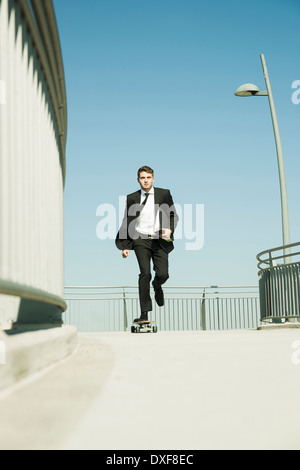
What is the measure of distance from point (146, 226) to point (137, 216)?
177mm

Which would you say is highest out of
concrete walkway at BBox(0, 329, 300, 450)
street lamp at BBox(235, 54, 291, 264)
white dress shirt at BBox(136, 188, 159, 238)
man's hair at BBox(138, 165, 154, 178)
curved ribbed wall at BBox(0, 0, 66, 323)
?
street lamp at BBox(235, 54, 291, 264)

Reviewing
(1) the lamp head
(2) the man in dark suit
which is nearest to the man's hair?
(2) the man in dark suit

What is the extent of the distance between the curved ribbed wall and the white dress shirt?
4227mm

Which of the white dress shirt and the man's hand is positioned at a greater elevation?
the white dress shirt

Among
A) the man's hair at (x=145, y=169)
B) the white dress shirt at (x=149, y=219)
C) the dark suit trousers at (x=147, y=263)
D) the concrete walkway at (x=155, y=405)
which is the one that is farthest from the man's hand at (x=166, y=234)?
the concrete walkway at (x=155, y=405)

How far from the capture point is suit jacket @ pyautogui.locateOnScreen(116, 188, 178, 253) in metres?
8.71

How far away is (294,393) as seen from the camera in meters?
3.09

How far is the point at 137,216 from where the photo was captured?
877 centimetres

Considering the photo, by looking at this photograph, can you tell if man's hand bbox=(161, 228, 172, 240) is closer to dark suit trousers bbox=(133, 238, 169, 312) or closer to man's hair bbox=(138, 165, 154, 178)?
dark suit trousers bbox=(133, 238, 169, 312)

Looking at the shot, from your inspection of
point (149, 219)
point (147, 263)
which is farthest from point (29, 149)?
point (147, 263)

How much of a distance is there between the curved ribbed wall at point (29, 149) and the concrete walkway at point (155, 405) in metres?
0.48

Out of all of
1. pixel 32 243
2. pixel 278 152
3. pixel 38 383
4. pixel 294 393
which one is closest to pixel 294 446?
pixel 294 393

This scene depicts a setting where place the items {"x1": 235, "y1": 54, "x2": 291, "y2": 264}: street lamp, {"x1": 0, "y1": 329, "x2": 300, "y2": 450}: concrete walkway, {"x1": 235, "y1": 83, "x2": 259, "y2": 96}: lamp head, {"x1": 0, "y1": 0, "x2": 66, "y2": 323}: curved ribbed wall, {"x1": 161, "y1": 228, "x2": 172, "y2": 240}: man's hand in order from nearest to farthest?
1. {"x1": 0, "y1": 329, "x2": 300, "y2": 450}: concrete walkway
2. {"x1": 0, "y1": 0, "x2": 66, "y2": 323}: curved ribbed wall
3. {"x1": 161, "y1": 228, "x2": 172, "y2": 240}: man's hand
4. {"x1": 235, "y1": 54, "x2": 291, "y2": 264}: street lamp
5. {"x1": 235, "y1": 83, "x2": 259, "y2": 96}: lamp head

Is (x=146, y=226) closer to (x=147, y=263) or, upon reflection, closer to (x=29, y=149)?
(x=147, y=263)
